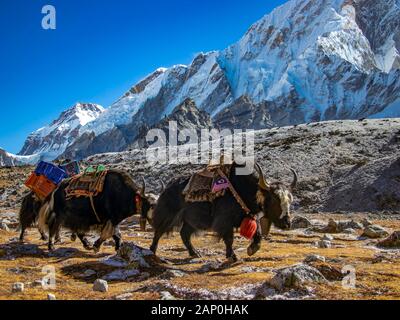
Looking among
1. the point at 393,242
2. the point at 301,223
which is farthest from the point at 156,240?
the point at 301,223

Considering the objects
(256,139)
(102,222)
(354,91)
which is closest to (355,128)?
(256,139)

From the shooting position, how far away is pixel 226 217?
29.9 feet

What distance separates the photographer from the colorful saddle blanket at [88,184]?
10.8m

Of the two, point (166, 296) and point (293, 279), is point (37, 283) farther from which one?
point (293, 279)

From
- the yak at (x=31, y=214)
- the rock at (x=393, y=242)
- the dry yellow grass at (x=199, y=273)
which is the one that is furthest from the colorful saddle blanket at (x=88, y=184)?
the rock at (x=393, y=242)

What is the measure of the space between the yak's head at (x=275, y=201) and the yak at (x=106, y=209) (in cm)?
260

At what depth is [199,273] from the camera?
791 centimetres

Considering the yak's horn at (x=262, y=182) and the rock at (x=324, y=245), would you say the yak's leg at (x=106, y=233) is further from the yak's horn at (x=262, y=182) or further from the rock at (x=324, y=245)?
the rock at (x=324, y=245)

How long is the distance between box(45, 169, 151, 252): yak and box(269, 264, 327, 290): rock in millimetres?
4832

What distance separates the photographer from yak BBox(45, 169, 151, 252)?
10.6 meters

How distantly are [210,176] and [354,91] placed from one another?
594 ft

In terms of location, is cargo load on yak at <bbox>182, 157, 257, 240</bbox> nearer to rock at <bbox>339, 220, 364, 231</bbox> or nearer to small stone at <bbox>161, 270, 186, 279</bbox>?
small stone at <bbox>161, 270, 186, 279</bbox>

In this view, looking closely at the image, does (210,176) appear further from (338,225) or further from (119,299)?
(338,225)

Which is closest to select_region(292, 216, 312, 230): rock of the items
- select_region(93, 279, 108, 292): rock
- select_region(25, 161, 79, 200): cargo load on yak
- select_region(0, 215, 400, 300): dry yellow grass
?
select_region(0, 215, 400, 300): dry yellow grass
